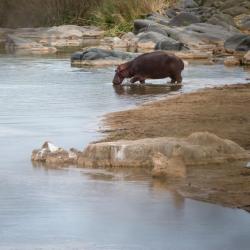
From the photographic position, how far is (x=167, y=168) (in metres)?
9.42

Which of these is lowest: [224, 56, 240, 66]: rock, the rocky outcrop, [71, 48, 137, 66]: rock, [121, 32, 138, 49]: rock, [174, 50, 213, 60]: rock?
the rocky outcrop

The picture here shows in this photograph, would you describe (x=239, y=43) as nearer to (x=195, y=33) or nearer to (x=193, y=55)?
(x=193, y=55)

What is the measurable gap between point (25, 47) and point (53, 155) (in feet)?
90.5

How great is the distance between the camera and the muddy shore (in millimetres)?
8681

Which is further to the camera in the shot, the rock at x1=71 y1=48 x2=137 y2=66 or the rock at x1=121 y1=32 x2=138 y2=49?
the rock at x1=121 y1=32 x2=138 y2=49

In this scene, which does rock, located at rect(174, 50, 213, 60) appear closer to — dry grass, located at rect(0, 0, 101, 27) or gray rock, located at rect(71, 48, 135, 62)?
gray rock, located at rect(71, 48, 135, 62)

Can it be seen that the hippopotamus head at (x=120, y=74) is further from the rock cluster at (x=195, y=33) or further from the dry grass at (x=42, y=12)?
the dry grass at (x=42, y=12)

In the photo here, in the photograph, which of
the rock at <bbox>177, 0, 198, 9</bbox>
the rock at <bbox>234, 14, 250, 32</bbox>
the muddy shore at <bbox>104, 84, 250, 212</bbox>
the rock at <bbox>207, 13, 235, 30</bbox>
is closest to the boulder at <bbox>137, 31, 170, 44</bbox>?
the rock at <bbox>207, 13, 235, 30</bbox>

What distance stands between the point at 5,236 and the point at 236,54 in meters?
23.8

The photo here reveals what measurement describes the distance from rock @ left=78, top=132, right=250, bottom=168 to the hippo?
34.2ft

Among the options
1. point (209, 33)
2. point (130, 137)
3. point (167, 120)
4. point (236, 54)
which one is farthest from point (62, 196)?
point (209, 33)

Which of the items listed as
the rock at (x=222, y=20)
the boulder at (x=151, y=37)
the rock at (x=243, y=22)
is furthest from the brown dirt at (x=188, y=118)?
the rock at (x=243, y=22)

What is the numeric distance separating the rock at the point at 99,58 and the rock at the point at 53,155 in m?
15.9

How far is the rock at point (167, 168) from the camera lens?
9.40 meters
